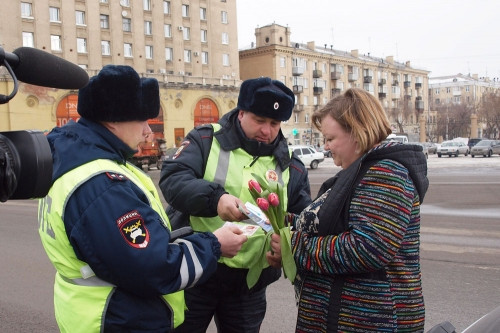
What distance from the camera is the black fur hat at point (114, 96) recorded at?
190cm

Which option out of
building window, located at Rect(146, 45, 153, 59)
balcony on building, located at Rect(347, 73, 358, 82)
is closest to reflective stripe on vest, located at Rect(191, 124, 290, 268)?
building window, located at Rect(146, 45, 153, 59)

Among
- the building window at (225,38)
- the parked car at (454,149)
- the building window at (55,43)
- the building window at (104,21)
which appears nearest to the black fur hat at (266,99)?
the parked car at (454,149)

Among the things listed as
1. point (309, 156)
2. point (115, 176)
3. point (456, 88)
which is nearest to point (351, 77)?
point (456, 88)

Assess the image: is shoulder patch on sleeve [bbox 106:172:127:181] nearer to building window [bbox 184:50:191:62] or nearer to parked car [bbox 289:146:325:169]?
parked car [bbox 289:146:325:169]

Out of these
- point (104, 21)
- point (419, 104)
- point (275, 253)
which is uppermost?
point (104, 21)

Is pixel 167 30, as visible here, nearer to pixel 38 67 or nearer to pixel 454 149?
pixel 454 149

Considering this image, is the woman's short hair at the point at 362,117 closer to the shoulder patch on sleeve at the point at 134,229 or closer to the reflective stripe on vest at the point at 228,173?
the reflective stripe on vest at the point at 228,173

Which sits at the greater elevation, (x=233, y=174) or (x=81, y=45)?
(x=81, y=45)

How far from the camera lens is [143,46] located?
48344mm

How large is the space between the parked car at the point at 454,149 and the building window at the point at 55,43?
34572 millimetres

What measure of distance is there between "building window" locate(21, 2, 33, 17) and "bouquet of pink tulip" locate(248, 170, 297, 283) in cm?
4404

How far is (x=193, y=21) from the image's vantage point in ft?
172

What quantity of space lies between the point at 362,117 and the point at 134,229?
1.12 meters

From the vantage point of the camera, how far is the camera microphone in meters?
1.38
